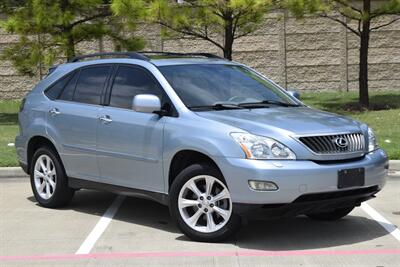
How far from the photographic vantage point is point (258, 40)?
2091cm

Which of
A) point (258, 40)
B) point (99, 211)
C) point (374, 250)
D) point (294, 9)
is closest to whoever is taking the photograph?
point (374, 250)

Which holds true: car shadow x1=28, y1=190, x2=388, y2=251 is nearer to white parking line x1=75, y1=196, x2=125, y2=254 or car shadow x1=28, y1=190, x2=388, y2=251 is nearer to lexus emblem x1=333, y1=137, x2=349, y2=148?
white parking line x1=75, y1=196, x2=125, y2=254

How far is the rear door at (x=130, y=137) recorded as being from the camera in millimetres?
6613

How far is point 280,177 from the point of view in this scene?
570 centimetres

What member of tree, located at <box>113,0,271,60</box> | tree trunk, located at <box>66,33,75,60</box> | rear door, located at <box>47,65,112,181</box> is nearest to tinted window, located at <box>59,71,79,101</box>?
rear door, located at <box>47,65,112,181</box>

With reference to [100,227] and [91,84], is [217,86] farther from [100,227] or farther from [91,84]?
[100,227]

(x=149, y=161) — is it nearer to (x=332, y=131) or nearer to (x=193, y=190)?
(x=193, y=190)

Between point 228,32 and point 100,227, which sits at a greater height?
point 228,32

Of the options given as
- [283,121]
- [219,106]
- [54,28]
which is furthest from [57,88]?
[54,28]

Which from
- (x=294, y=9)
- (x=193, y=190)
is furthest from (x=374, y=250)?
(x=294, y=9)

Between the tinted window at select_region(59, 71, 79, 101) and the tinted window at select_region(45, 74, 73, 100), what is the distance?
0.06 m

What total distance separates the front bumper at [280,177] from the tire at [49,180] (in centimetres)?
262

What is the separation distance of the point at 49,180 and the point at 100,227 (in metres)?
1.27

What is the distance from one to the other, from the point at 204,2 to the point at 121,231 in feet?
32.7
